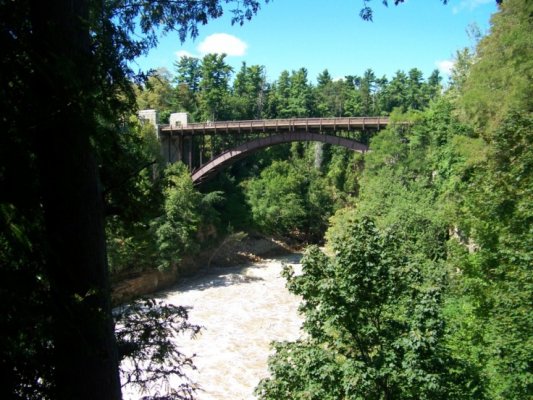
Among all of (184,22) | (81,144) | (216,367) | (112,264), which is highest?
(184,22)

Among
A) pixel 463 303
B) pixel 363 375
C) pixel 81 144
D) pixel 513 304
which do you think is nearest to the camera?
pixel 81 144

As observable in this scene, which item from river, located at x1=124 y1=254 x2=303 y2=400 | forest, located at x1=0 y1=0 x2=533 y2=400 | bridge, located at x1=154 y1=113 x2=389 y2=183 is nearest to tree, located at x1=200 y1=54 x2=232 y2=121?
bridge, located at x1=154 y1=113 x2=389 y2=183

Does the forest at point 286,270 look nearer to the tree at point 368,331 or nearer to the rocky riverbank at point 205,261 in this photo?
the tree at point 368,331

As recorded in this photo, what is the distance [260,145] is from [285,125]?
2.18 meters

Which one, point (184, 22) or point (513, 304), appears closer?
point (184, 22)

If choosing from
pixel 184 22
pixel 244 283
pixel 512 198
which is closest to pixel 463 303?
pixel 512 198

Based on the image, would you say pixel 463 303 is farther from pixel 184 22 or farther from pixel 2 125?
pixel 2 125

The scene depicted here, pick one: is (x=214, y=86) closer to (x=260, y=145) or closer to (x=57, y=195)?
(x=260, y=145)

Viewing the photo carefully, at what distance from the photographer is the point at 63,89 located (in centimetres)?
259

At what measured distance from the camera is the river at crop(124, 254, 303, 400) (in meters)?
13.7

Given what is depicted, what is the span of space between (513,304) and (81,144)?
6.45 meters

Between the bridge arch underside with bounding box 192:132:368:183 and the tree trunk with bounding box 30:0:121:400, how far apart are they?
79.0 ft

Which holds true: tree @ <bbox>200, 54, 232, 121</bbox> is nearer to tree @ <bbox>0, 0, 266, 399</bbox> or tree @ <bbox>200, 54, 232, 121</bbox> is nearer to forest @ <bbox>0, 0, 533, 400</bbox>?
forest @ <bbox>0, 0, 533, 400</bbox>

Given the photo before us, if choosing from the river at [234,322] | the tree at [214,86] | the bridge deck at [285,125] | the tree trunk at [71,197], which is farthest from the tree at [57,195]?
the tree at [214,86]
